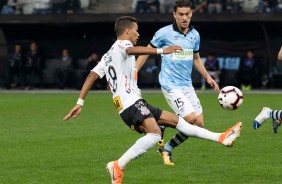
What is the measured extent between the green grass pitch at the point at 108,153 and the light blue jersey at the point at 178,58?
48.1 inches

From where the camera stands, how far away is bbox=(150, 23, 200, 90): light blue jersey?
13742 millimetres

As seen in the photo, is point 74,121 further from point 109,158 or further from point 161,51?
point 161,51

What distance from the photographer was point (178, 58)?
13.8m

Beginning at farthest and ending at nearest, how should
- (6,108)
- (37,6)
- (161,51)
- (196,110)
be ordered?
(37,6) < (6,108) < (196,110) < (161,51)

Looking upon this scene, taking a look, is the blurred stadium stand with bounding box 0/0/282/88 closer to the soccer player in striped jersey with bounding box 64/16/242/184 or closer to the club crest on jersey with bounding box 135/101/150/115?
the soccer player in striped jersey with bounding box 64/16/242/184

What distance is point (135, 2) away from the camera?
3825cm

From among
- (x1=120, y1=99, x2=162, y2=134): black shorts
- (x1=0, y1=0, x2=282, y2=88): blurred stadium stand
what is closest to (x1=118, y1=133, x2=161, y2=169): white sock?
(x1=120, y1=99, x2=162, y2=134): black shorts

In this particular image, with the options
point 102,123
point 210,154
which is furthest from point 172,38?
point 102,123

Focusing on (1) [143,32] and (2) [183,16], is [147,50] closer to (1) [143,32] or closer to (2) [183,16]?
(2) [183,16]

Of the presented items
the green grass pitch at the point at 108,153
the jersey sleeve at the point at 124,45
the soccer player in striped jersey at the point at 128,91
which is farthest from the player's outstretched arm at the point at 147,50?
the green grass pitch at the point at 108,153

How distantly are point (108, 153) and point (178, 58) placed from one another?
2214 millimetres

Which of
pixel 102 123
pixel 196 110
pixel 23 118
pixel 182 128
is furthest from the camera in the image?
pixel 23 118

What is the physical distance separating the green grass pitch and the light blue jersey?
1222mm

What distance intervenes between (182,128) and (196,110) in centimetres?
207
